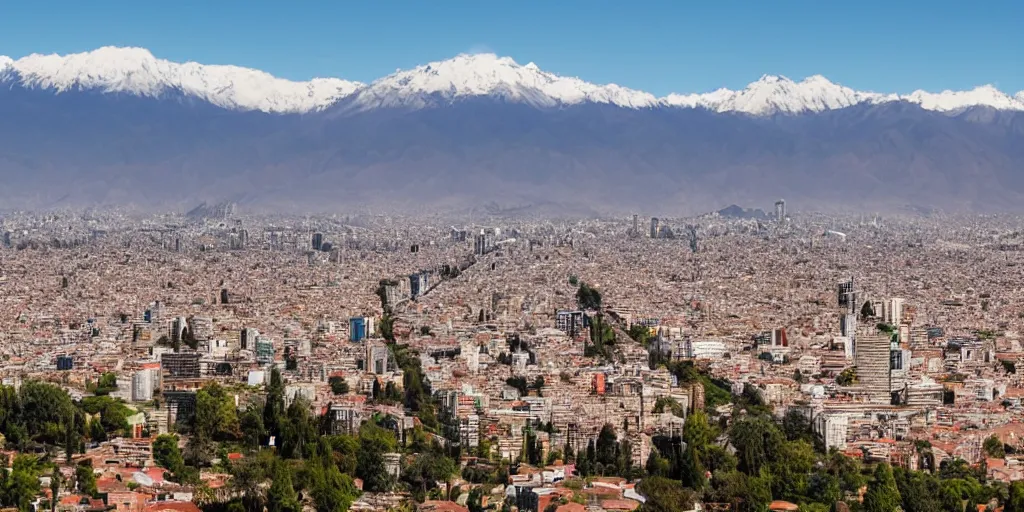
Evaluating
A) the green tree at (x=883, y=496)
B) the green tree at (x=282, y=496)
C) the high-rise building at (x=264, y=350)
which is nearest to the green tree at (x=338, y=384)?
the high-rise building at (x=264, y=350)

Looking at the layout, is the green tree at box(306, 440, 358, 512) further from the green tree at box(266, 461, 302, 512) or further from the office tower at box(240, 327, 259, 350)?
the office tower at box(240, 327, 259, 350)

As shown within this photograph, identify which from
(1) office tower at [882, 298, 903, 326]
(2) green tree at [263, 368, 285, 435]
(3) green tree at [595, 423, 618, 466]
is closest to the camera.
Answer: (3) green tree at [595, 423, 618, 466]

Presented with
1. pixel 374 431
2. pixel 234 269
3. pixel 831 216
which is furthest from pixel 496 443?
pixel 831 216

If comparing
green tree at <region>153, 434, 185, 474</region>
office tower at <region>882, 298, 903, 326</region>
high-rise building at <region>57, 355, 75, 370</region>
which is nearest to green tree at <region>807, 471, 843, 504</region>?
green tree at <region>153, 434, 185, 474</region>

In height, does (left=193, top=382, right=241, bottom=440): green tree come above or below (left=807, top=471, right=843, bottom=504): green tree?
above

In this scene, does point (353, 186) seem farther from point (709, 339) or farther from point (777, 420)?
point (777, 420)

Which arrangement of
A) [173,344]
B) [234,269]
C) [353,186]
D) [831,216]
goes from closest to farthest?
[173,344] < [234,269] < [831,216] < [353,186]

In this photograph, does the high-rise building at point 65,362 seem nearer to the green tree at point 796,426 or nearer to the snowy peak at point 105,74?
the green tree at point 796,426
